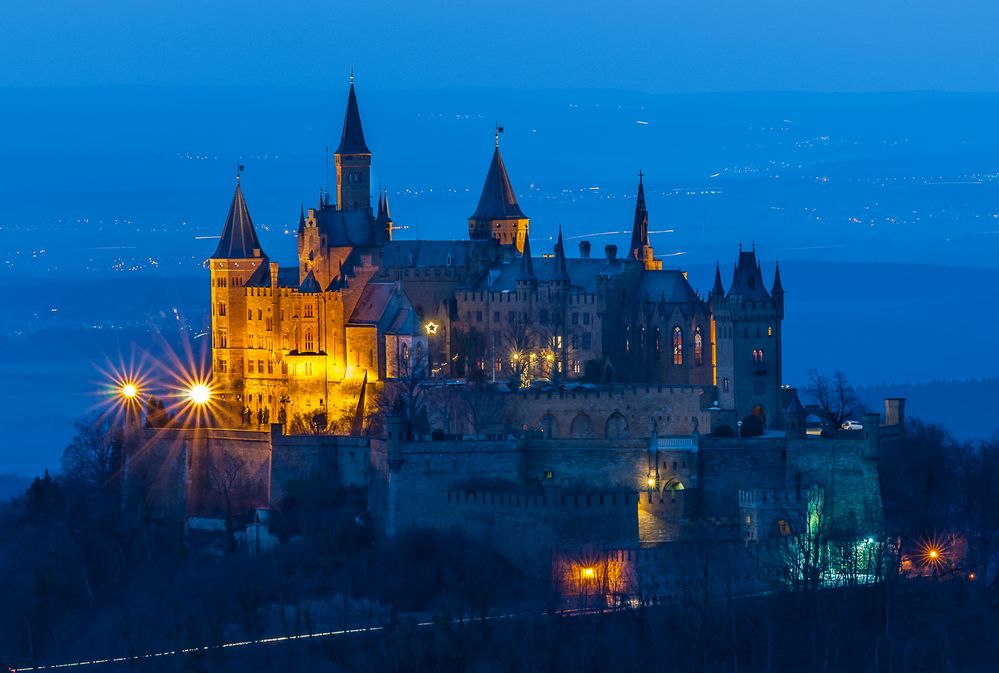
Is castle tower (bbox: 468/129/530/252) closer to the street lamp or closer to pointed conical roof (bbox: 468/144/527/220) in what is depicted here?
pointed conical roof (bbox: 468/144/527/220)

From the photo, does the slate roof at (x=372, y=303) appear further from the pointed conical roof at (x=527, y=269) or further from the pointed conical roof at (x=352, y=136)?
the pointed conical roof at (x=352, y=136)

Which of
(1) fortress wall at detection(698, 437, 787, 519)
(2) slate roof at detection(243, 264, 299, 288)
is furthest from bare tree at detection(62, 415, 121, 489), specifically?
(1) fortress wall at detection(698, 437, 787, 519)

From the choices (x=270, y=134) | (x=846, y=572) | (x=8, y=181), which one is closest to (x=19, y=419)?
(x=270, y=134)

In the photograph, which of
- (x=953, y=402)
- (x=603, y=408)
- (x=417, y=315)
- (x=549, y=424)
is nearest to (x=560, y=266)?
(x=417, y=315)

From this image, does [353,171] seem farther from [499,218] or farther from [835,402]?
[835,402]

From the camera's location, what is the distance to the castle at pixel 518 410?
258 ft

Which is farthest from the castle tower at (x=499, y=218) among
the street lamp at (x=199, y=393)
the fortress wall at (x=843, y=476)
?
the fortress wall at (x=843, y=476)

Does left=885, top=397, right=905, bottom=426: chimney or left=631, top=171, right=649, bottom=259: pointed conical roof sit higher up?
left=631, top=171, right=649, bottom=259: pointed conical roof

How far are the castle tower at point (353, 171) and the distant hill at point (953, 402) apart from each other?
27.8 metres

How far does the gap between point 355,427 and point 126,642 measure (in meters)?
16.3

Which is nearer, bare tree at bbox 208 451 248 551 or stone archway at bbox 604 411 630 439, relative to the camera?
stone archway at bbox 604 411 630 439

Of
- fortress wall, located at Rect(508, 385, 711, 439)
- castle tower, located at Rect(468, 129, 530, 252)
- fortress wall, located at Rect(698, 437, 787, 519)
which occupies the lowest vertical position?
fortress wall, located at Rect(698, 437, 787, 519)

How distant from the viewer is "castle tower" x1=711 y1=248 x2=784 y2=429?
284 feet

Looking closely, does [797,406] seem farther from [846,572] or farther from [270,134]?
[270,134]
